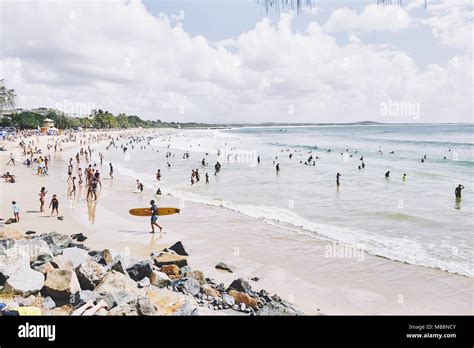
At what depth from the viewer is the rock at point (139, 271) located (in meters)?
9.17

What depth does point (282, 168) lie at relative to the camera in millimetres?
43906

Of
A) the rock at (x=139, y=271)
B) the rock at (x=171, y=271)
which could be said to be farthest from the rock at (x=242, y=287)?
the rock at (x=139, y=271)

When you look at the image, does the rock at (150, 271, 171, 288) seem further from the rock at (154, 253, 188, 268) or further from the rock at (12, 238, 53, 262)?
the rock at (12, 238, 53, 262)

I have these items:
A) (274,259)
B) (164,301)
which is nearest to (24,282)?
(164,301)

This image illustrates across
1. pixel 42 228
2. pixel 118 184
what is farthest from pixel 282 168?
pixel 42 228

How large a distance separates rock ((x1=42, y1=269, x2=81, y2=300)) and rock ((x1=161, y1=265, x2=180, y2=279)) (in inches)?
109

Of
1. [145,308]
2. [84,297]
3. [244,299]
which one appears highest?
[145,308]

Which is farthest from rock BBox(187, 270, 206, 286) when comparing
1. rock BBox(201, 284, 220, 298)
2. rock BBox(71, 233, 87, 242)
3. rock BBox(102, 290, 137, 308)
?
rock BBox(71, 233, 87, 242)

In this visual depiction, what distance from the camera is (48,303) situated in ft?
23.1

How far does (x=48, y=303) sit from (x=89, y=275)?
1108mm

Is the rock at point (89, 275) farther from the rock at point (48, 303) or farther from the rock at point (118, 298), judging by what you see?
the rock at point (118, 298)

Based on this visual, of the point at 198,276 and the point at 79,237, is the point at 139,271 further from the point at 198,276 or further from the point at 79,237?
the point at 79,237
